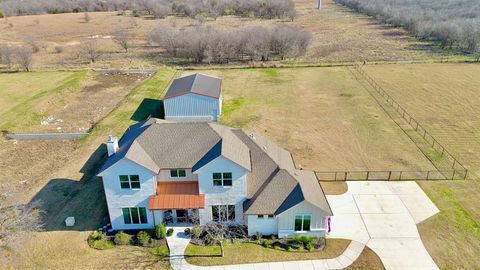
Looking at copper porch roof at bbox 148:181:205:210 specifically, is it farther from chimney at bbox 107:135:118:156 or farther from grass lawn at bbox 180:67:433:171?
grass lawn at bbox 180:67:433:171

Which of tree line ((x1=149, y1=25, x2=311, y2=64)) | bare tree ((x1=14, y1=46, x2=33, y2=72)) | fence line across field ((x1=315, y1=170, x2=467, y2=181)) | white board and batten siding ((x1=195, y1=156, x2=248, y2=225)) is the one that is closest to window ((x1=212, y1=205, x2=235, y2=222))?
white board and batten siding ((x1=195, y1=156, x2=248, y2=225))

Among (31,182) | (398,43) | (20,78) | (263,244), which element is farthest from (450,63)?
(20,78)

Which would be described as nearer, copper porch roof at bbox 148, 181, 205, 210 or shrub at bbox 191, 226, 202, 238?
copper porch roof at bbox 148, 181, 205, 210

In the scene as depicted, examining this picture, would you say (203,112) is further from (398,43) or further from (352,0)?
(352,0)

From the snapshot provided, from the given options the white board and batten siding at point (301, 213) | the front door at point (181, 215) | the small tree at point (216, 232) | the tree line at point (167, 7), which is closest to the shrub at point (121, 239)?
the front door at point (181, 215)

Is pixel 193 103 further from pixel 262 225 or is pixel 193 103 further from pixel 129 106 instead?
pixel 262 225

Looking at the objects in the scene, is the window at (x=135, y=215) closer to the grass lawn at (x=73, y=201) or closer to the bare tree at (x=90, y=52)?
the grass lawn at (x=73, y=201)
